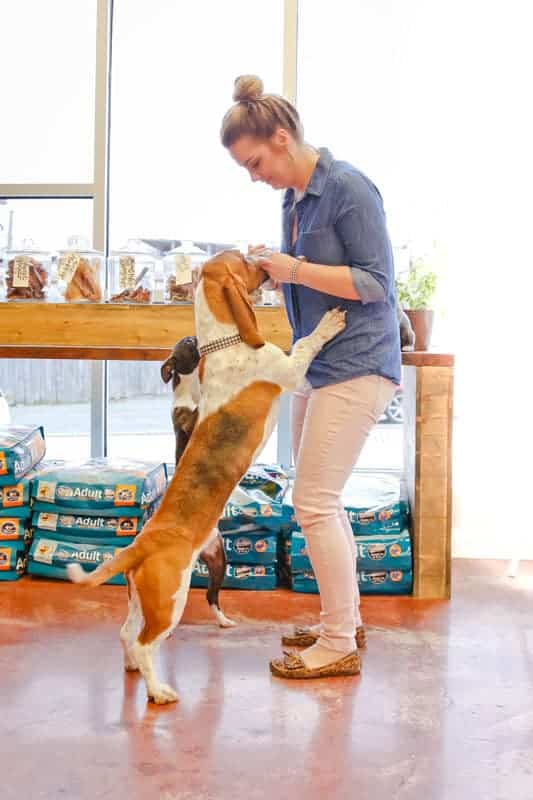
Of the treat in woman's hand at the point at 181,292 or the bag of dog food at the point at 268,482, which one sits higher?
the treat in woman's hand at the point at 181,292

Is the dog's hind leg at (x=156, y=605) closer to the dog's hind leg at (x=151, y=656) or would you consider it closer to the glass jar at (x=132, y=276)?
the dog's hind leg at (x=151, y=656)

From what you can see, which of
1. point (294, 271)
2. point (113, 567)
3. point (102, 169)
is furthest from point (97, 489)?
Answer: point (102, 169)

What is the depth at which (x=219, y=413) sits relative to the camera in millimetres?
2705

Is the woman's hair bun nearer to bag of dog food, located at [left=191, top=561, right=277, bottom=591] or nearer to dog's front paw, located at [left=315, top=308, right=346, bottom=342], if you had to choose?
dog's front paw, located at [left=315, top=308, right=346, bottom=342]

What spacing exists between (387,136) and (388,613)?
7.01 feet

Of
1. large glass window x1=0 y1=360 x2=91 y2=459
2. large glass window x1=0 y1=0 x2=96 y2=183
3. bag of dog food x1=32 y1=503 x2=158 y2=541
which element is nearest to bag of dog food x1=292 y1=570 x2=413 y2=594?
bag of dog food x1=32 y1=503 x2=158 y2=541

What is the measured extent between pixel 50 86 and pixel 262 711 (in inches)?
128

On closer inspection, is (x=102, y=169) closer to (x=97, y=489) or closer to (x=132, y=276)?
(x=132, y=276)

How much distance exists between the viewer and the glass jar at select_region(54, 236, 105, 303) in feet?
12.4

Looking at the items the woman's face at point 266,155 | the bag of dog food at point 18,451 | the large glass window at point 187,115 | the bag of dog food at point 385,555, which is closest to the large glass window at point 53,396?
the bag of dog food at point 18,451

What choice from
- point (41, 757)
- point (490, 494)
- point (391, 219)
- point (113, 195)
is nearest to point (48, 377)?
point (113, 195)

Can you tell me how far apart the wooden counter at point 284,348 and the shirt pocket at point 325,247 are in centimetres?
93

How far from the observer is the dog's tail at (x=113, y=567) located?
2.48 meters

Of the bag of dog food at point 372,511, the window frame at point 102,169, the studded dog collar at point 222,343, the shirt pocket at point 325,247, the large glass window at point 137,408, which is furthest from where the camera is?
the large glass window at point 137,408
